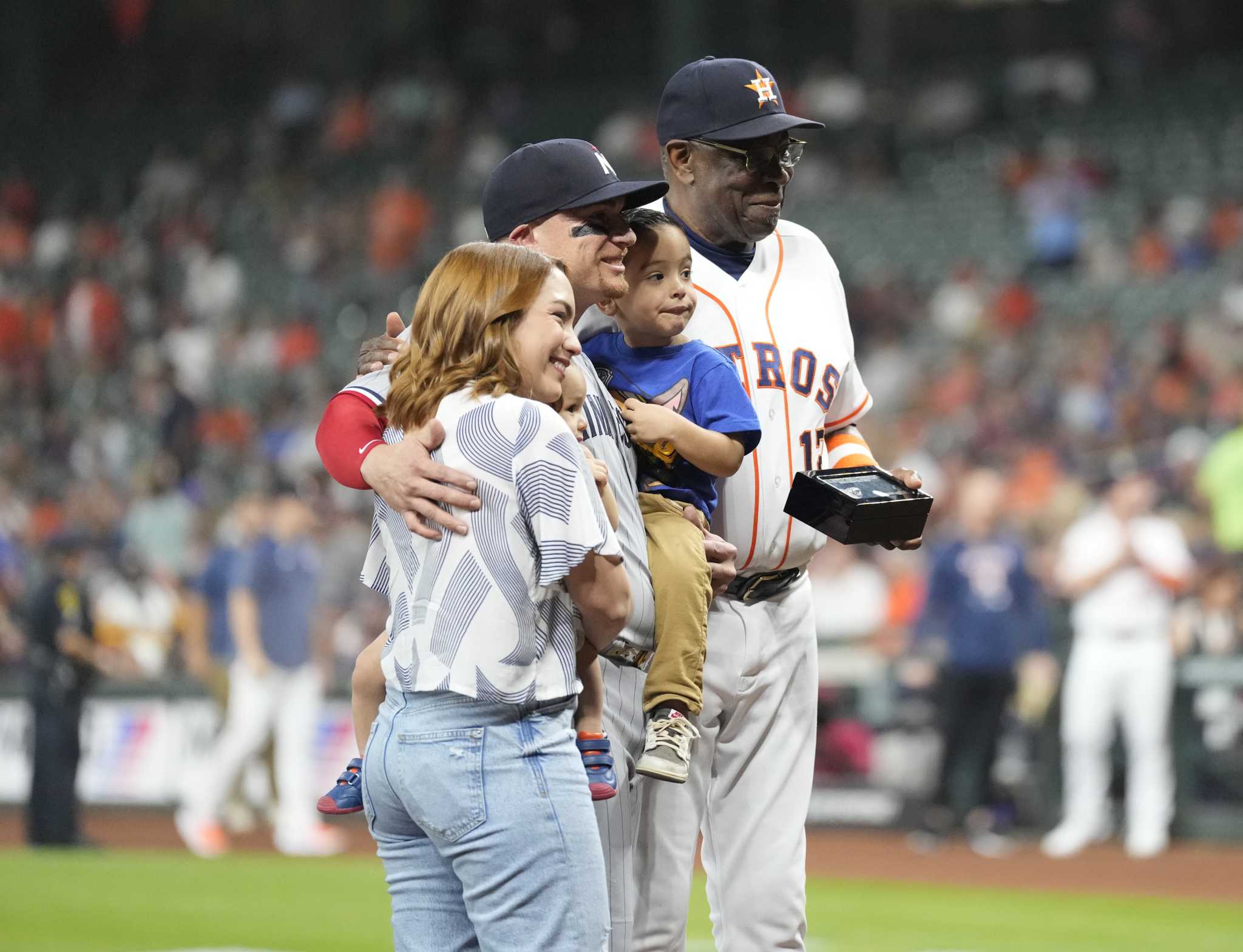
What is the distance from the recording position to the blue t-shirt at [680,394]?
3.52m

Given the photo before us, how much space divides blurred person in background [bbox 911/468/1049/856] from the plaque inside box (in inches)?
289

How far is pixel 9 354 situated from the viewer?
65.4ft

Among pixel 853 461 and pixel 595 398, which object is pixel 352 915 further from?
pixel 595 398

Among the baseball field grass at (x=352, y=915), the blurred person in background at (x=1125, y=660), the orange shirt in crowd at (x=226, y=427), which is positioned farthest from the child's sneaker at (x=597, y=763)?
the orange shirt in crowd at (x=226, y=427)

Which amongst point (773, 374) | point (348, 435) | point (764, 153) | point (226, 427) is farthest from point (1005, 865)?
point (226, 427)

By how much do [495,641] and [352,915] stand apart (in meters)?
6.14

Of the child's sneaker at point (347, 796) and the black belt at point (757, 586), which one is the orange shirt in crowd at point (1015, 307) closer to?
the black belt at point (757, 586)

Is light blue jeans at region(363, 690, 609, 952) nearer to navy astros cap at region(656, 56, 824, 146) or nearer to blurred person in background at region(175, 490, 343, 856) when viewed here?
navy astros cap at region(656, 56, 824, 146)

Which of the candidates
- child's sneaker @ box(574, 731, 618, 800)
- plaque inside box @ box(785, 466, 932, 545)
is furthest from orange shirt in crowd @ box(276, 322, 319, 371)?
child's sneaker @ box(574, 731, 618, 800)

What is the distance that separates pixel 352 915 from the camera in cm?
860

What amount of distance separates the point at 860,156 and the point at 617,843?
55.0 ft

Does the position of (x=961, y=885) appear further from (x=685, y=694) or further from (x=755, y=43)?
(x=755, y=43)

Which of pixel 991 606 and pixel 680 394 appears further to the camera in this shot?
pixel 991 606

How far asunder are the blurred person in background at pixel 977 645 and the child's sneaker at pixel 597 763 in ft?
26.9
